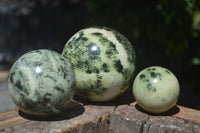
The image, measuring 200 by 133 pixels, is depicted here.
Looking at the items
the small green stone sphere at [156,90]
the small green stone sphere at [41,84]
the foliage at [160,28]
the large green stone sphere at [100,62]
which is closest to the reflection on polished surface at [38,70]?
the small green stone sphere at [41,84]

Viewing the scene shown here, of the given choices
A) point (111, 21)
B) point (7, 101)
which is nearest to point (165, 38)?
point (111, 21)

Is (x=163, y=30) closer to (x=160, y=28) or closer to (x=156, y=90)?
(x=160, y=28)

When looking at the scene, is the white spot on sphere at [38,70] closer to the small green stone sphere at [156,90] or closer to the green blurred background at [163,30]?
the small green stone sphere at [156,90]

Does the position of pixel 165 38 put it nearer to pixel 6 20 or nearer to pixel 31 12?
pixel 31 12

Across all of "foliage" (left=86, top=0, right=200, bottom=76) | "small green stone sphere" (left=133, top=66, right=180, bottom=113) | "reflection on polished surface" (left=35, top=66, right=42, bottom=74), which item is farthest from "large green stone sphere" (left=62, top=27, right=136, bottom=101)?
"foliage" (left=86, top=0, right=200, bottom=76)

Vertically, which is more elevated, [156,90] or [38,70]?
[38,70]

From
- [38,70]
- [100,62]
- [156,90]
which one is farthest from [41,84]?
[156,90]

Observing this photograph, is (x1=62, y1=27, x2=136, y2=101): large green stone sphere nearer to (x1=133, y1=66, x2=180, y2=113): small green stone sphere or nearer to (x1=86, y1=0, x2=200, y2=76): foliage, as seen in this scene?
(x1=133, y1=66, x2=180, y2=113): small green stone sphere
